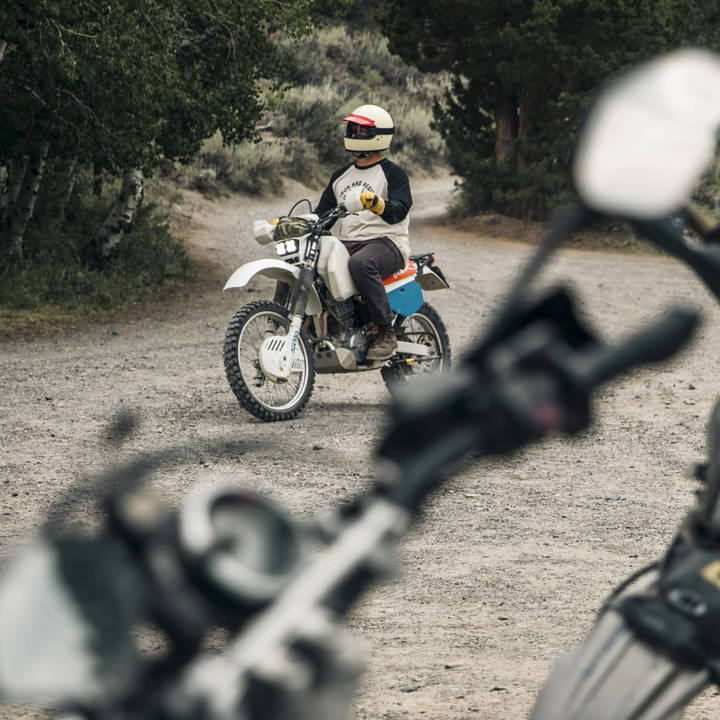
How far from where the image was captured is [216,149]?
24.7 metres

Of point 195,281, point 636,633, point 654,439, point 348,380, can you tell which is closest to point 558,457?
point 654,439

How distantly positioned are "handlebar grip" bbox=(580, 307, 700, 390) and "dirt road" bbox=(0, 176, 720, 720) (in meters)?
0.07

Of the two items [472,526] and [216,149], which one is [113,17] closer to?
[472,526]

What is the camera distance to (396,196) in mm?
7086

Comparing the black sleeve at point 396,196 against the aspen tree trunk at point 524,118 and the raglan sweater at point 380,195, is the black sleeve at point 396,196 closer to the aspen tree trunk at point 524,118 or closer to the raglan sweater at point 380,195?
the raglan sweater at point 380,195

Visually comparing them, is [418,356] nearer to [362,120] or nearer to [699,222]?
[362,120]

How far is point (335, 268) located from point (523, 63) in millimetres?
13260

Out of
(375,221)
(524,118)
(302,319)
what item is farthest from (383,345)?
(524,118)

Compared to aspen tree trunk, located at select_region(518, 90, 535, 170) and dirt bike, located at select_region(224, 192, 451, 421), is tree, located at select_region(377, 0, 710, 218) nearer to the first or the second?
aspen tree trunk, located at select_region(518, 90, 535, 170)

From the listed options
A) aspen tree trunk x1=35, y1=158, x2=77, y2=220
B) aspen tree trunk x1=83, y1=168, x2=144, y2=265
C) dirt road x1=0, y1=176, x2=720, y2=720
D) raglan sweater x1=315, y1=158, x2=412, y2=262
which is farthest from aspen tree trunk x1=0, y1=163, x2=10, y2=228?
raglan sweater x1=315, y1=158, x2=412, y2=262

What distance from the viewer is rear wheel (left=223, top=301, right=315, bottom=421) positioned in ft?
21.5

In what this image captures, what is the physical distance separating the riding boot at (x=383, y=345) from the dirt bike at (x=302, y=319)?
2.2 inches

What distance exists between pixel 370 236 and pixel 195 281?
7.81 m

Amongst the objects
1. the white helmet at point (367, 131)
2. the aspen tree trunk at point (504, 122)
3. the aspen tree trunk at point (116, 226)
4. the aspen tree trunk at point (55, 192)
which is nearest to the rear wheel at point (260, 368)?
the white helmet at point (367, 131)
